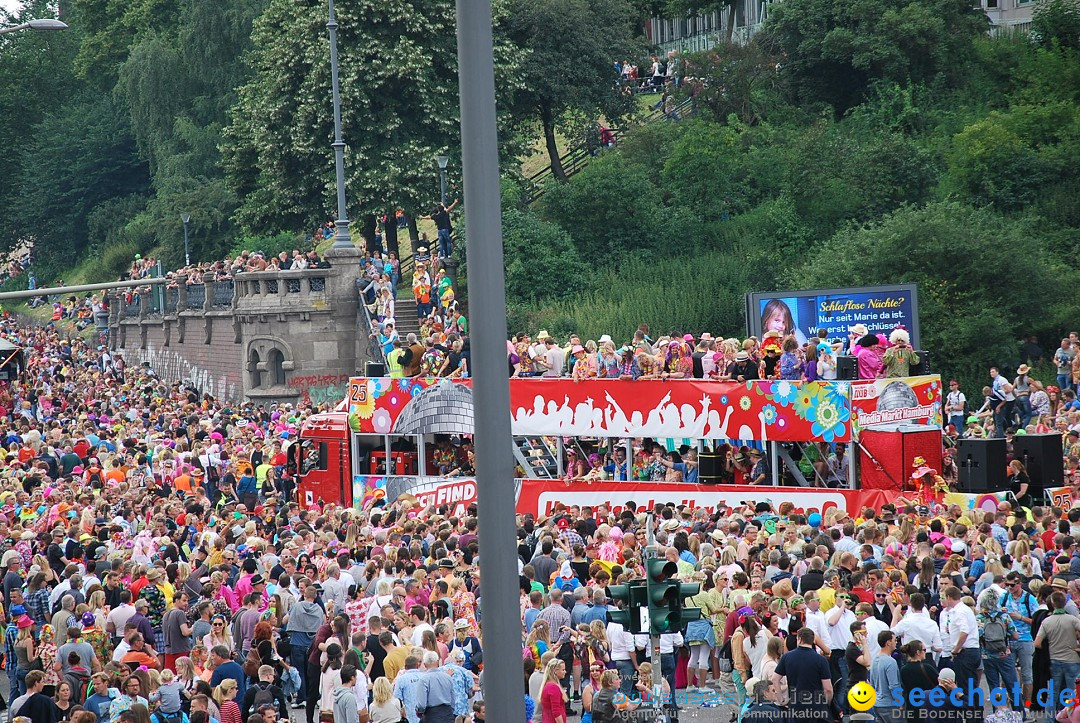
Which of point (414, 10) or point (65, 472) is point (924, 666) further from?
point (414, 10)

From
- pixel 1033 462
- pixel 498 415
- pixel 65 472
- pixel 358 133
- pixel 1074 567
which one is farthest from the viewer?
pixel 358 133

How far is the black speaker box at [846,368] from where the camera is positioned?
21.7 metres

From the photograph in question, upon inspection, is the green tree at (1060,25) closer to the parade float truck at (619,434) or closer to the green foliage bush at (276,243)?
the parade float truck at (619,434)

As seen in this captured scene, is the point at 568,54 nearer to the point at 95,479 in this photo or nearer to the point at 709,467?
the point at 95,479

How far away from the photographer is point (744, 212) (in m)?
46.0

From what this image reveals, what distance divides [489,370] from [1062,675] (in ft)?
29.1

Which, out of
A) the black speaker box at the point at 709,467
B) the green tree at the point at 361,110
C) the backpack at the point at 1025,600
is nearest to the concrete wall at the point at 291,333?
the green tree at the point at 361,110

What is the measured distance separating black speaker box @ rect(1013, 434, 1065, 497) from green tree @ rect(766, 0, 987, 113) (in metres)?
27.4

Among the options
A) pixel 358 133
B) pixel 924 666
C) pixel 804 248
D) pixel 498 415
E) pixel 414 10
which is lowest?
pixel 924 666

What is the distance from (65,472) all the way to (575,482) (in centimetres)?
1083

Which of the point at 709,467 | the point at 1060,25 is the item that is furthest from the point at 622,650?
the point at 1060,25

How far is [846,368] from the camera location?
21781 mm

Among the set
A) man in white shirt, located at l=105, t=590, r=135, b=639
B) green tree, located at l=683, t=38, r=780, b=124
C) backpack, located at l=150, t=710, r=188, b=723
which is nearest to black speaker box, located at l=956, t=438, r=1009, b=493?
man in white shirt, located at l=105, t=590, r=135, b=639

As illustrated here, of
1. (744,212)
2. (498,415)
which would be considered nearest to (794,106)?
(744,212)
